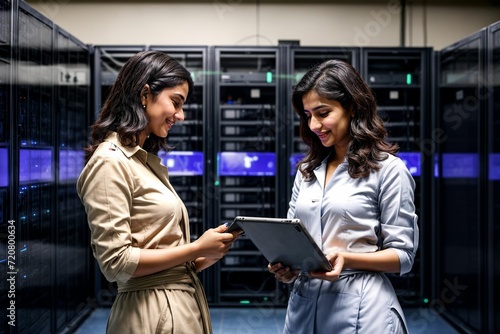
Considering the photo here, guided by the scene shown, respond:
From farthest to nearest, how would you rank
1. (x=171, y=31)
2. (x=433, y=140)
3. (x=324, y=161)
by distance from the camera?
(x=171, y=31), (x=433, y=140), (x=324, y=161)

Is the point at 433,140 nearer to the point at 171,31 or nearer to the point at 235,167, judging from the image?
the point at 235,167

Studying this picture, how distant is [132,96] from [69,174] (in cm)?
281

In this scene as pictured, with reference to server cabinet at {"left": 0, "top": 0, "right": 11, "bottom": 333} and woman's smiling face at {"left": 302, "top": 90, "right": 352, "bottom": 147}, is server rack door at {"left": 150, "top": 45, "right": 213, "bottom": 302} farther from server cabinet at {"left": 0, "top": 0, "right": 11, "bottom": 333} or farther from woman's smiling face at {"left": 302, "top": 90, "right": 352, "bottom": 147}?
woman's smiling face at {"left": 302, "top": 90, "right": 352, "bottom": 147}

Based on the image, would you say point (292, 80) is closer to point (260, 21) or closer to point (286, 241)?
point (260, 21)

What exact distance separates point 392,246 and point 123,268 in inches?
30.4

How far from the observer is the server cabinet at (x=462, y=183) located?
148 inches

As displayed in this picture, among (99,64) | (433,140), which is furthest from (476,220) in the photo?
(99,64)

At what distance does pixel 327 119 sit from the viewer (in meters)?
1.59

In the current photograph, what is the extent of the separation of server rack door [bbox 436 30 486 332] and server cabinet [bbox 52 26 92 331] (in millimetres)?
3133

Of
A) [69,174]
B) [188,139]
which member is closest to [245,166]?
[188,139]

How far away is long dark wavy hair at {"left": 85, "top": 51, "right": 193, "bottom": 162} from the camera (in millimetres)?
1427

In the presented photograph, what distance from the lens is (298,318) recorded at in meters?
1.55

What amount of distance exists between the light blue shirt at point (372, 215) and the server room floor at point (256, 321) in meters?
2.77

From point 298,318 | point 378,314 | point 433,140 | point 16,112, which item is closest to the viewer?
point 378,314
